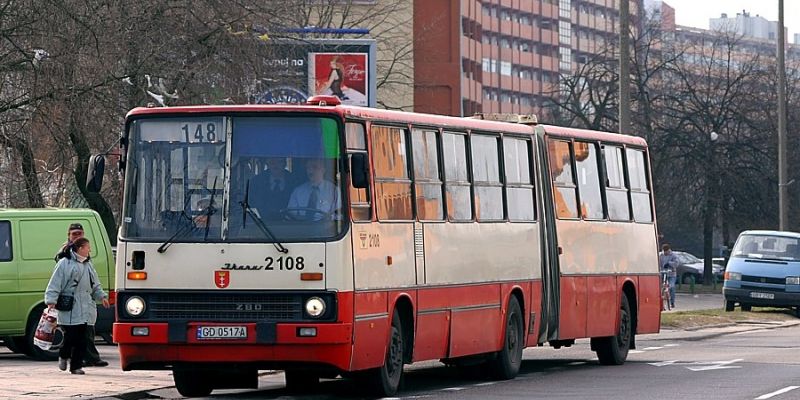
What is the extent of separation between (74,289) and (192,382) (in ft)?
9.05

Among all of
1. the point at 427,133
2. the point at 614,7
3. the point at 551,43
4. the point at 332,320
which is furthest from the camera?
the point at 614,7

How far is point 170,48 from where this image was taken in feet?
93.1

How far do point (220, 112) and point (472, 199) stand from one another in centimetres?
416

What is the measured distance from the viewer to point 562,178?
23250 millimetres

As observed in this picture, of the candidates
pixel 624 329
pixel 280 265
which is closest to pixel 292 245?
pixel 280 265

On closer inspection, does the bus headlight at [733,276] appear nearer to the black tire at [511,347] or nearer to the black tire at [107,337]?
the black tire at [107,337]

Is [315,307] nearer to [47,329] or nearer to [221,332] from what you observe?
[221,332]

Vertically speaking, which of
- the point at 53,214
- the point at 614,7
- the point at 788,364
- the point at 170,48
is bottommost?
the point at 788,364

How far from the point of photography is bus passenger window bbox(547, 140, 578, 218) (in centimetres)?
2297

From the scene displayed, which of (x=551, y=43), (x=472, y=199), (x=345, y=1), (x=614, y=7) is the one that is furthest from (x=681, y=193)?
(x=614, y=7)

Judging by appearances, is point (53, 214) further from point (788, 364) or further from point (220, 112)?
point (788, 364)

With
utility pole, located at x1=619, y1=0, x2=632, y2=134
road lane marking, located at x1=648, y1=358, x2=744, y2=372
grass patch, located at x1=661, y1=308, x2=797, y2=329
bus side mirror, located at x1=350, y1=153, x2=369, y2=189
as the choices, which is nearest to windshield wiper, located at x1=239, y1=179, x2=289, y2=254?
bus side mirror, located at x1=350, y1=153, x2=369, y2=189

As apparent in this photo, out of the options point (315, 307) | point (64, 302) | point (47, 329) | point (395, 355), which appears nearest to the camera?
point (315, 307)

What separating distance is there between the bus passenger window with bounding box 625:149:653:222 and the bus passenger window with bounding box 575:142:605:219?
1468mm
